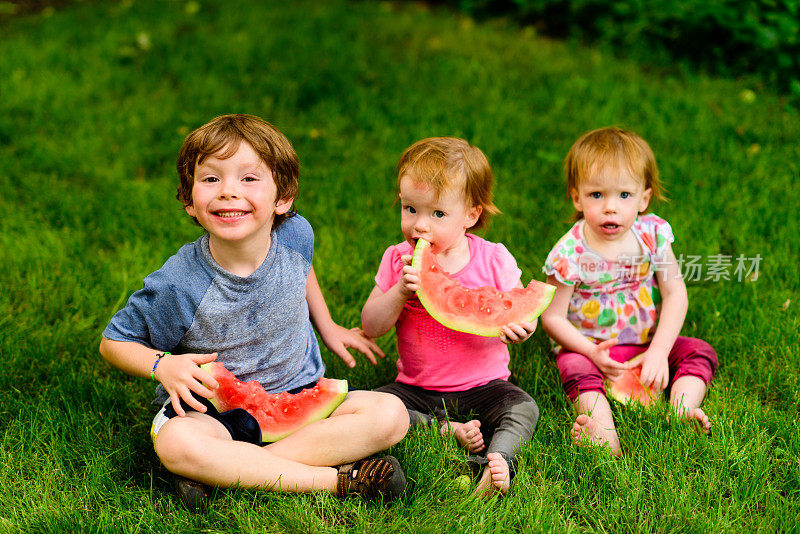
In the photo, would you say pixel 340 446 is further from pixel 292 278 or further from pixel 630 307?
pixel 630 307

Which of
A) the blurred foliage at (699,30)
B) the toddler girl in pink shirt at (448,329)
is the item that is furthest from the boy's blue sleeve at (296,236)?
the blurred foliage at (699,30)

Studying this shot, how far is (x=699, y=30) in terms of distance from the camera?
23.7 feet

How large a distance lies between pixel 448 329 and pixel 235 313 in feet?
3.06

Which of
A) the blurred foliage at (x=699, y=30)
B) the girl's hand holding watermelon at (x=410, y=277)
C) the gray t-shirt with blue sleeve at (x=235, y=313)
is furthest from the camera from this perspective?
the blurred foliage at (x=699, y=30)

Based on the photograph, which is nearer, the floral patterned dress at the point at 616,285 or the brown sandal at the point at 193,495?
the brown sandal at the point at 193,495

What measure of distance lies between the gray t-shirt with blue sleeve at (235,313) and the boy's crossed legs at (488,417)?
49 centimetres

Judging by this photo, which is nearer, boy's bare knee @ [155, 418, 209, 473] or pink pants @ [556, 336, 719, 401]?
boy's bare knee @ [155, 418, 209, 473]

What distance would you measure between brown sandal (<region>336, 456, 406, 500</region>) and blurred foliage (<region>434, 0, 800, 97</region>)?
5.27 meters

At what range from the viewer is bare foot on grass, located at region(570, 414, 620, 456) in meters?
3.18

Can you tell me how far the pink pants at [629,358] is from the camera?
356 cm

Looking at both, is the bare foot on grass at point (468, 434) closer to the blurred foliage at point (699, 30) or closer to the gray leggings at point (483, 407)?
the gray leggings at point (483, 407)

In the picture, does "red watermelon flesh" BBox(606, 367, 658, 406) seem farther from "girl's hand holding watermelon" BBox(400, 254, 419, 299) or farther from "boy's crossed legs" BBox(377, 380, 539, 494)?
"girl's hand holding watermelon" BBox(400, 254, 419, 299)

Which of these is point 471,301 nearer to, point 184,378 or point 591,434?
point 591,434

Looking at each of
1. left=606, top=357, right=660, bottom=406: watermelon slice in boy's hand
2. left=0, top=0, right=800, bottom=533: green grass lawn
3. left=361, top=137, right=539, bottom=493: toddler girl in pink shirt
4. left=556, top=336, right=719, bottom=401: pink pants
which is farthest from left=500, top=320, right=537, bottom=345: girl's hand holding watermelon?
left=606, top=357, right=660, bottom=406: watermelon slice in boy's hand
